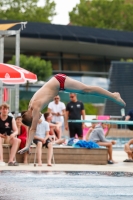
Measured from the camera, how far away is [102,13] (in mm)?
81875

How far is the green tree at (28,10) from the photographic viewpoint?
8138 centimetres

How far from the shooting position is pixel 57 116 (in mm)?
21453

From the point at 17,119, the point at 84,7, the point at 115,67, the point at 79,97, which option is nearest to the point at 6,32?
the point at 17,119

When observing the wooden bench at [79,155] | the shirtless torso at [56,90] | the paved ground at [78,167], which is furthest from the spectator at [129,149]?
the shirtless torso at [56,90]

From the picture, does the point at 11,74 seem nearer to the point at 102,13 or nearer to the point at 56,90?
the point at 56,90

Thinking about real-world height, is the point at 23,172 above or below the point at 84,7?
below

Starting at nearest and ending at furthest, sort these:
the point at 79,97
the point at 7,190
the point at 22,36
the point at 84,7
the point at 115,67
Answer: the point at 7,190 → the point at 115,67 → the point at 79,97 → the point at 22,36 → the point at 84,7

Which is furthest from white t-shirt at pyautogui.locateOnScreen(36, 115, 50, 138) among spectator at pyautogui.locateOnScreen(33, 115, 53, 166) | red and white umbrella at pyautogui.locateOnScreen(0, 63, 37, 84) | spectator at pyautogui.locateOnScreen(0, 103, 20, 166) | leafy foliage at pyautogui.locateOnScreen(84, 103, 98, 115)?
leafy foliage at pyautogui.locateOnScreen(84, 103, 98, 115)

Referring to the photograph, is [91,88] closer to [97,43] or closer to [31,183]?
[31,183]

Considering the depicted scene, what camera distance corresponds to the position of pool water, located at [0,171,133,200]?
382 inches

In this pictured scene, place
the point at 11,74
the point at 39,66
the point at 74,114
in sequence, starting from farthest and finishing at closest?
the point at 39,66 < the point at 74,114 < the point at 11,74

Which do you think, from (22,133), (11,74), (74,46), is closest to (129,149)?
(22,133)

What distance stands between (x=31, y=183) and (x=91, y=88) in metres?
1.96

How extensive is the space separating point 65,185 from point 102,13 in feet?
235
